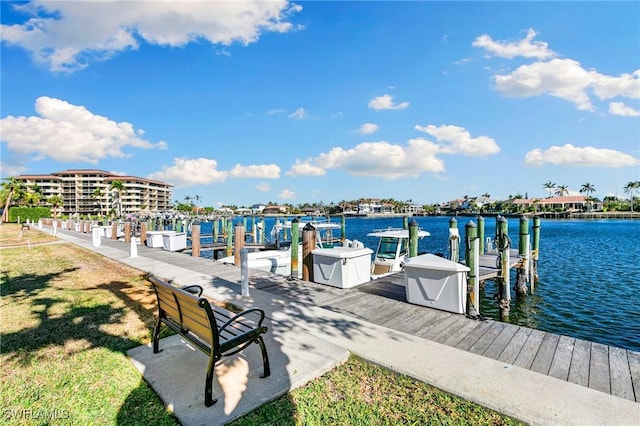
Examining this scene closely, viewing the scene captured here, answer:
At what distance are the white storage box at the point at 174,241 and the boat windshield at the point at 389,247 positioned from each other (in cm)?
1054

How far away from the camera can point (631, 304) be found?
40.5 feet

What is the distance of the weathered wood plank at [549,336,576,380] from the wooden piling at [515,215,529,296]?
28.0 ft

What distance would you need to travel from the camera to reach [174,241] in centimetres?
1783

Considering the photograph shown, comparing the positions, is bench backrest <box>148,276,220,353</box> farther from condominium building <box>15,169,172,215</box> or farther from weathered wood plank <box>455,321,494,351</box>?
condominium building <box>15,169,172,215</box>

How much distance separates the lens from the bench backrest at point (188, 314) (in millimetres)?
3500

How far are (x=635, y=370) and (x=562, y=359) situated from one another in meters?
0.82

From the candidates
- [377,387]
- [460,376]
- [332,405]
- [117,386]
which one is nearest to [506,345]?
[460,376]

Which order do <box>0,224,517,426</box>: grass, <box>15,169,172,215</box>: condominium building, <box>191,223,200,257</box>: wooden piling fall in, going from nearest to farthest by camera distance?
1. <box>0,224,517,426</box>: grass
2. <box>191,223,200,257</box>: wooden piling
3. <box>15,169,172,215</box>: condominium building

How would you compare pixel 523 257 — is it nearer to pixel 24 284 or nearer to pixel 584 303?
pixel 584 303

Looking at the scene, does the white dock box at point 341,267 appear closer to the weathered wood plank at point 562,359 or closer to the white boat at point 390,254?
the weathered wood plank at point 562,359

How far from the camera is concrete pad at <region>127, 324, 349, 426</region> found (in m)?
3.48

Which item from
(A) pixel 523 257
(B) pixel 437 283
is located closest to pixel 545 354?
(B) pixel 437 283

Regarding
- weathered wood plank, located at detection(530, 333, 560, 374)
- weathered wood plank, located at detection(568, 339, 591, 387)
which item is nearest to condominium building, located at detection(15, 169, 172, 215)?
weathered wood plank, located at detection(530, 333, 560, 374)

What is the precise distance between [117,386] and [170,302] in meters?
1.11
